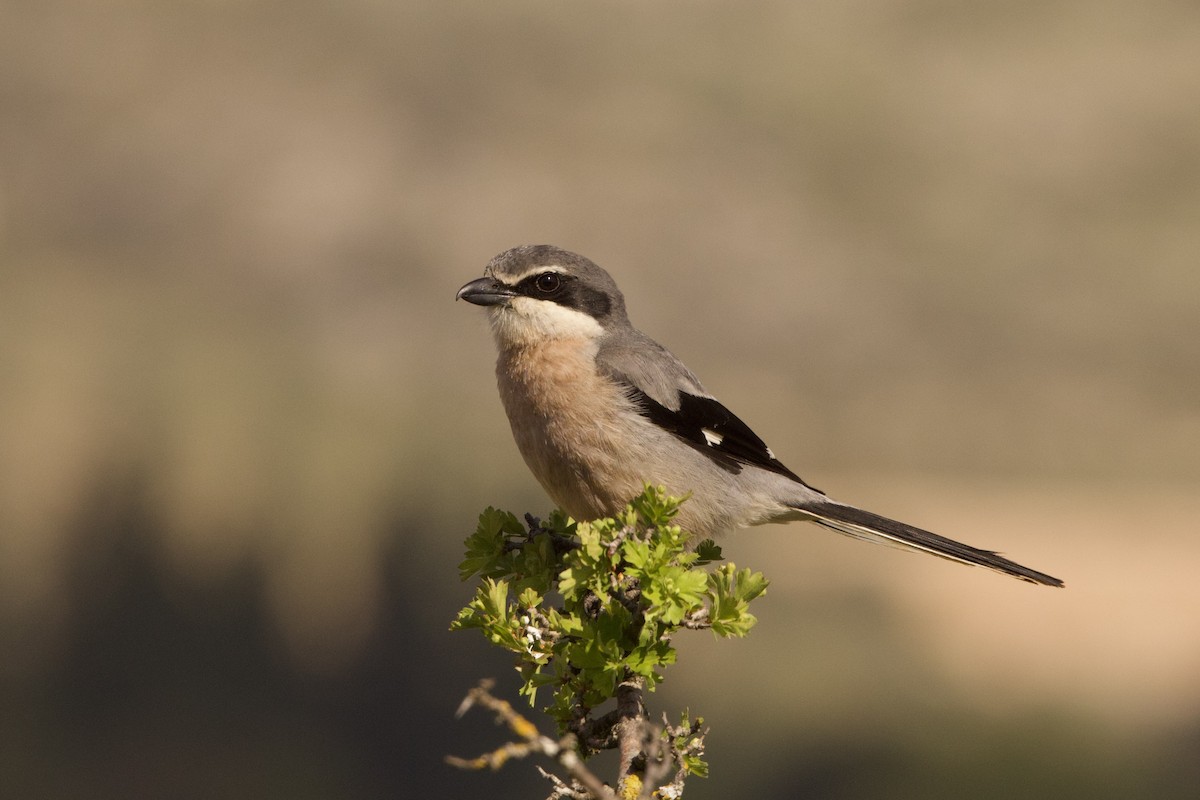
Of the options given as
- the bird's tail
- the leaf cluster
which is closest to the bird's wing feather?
the bird's tail

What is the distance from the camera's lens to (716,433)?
6316 mm

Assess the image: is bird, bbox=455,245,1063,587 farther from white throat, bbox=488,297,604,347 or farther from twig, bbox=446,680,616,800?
twig, bbox=446,680,616,800

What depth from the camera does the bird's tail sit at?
5578 millimetres

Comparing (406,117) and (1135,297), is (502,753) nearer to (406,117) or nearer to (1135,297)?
(1135,297)

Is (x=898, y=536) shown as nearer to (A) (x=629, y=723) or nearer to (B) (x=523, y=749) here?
(A) (x=629, y=723)

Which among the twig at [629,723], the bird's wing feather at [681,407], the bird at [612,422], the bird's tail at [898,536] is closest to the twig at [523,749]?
the twig at [629,723]

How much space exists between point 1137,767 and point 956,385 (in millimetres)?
32407

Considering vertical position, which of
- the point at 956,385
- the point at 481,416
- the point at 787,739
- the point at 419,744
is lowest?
the point at 419,744

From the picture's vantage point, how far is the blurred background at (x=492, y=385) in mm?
A: 58062

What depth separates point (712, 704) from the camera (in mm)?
59969

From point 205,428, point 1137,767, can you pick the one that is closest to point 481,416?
point 205,428

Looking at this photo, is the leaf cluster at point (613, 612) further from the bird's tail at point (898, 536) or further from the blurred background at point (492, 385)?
the blurred background at point (492, 385)

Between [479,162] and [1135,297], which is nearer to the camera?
[1135,297]

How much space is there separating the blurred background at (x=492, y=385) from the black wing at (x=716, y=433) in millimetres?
33946
